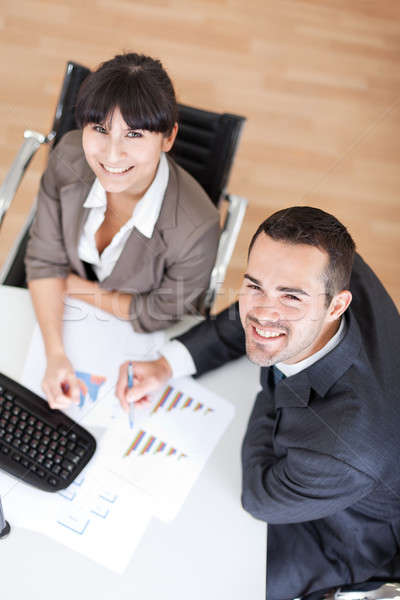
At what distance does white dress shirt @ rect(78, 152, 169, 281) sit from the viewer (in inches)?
51.7

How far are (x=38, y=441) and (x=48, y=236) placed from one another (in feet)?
1.73

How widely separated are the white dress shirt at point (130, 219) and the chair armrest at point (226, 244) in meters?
0.32

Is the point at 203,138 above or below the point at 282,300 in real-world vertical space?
above

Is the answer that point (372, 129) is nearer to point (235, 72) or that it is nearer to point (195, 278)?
point (235, 72)

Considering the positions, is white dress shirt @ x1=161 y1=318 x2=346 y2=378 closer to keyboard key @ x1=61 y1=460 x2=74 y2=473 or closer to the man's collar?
the man's collar

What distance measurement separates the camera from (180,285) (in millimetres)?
1442

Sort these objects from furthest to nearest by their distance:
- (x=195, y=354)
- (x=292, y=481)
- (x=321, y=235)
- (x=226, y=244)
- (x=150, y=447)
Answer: (x=226, y=244) → (x=195, y=354) → (x=150, y=447) → (x=292, y=481) → (x=321, y=235)

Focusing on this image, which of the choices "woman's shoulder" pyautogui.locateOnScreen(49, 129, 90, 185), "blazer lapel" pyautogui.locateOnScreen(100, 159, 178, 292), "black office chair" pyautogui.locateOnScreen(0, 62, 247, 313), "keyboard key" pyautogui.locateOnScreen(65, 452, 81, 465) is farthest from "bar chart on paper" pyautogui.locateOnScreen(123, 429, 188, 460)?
"woman's shoulder" pyautogui.locateOnScreen(49, 129, 90, 185)

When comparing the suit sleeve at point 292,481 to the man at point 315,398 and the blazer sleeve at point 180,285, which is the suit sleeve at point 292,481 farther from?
the blazer sleeve at point 180,285

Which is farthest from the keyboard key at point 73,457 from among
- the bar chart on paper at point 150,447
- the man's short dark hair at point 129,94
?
the man's short dark hair at point 129,94

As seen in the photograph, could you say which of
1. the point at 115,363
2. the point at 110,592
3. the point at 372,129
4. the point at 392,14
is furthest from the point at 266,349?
the point at 392,14

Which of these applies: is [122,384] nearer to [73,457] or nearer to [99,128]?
[73,457]

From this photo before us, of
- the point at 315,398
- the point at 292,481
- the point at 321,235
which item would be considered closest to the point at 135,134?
the point at 321,235

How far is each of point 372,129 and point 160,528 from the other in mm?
2502
